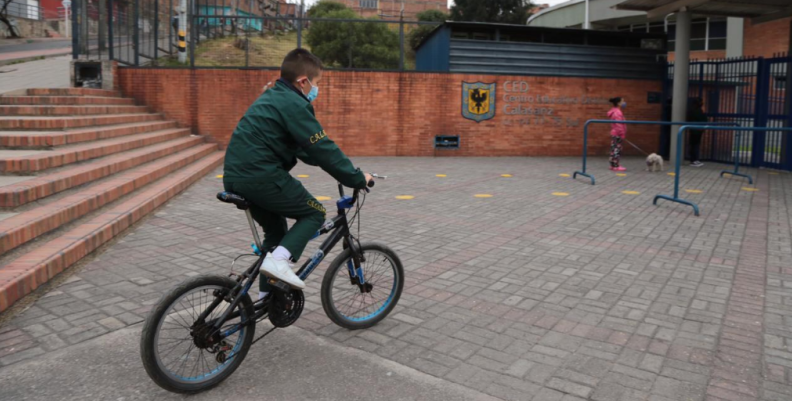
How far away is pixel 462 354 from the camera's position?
3.68 m

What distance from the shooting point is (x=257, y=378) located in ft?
11.0

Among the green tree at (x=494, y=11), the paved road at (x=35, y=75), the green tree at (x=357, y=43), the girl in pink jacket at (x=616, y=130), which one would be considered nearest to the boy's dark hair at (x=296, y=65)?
the paved road at (x=35, y=75)

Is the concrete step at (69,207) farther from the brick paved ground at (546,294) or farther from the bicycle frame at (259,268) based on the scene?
the bicycle frame at (259,268)

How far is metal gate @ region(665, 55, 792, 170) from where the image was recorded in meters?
13.8

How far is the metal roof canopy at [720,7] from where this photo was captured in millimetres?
14141

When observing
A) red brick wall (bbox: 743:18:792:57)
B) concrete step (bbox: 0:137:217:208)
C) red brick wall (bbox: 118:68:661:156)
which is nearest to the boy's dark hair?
concrete step (bbox: 0:137:217:208)

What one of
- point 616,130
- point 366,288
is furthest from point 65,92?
point 616,130

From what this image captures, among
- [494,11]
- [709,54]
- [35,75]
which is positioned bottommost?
[35,75]

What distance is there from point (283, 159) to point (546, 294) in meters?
2.55

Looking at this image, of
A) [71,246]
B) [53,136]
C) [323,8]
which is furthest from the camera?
[323,8]

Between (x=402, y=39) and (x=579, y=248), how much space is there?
36.9 feet

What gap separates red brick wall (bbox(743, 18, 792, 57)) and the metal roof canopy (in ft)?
50.5

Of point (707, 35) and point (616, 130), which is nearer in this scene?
point (616, 130)

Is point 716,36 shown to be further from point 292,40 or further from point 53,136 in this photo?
point 53,136
